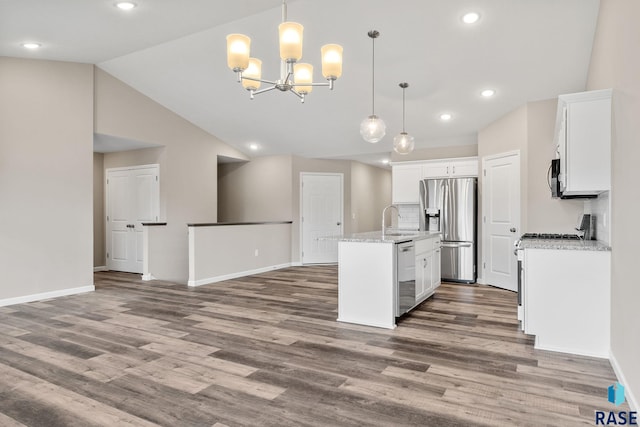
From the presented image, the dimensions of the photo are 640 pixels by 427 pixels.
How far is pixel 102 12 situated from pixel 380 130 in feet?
9.92

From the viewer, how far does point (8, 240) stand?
4832 mm

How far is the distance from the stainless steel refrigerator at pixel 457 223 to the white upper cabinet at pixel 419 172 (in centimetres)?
36

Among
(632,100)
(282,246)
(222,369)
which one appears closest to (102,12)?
(222,369)

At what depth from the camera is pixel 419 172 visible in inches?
277

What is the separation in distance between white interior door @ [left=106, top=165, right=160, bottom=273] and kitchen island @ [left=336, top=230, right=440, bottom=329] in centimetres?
436

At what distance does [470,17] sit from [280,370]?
3674 mm

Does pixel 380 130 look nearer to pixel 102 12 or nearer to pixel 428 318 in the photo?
pixel 428 318

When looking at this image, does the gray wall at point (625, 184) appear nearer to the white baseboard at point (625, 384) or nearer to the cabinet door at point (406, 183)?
the white baseboard at point (625, 384)

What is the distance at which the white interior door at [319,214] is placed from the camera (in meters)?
8.41

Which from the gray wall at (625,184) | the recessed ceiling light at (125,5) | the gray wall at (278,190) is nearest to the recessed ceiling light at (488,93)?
the gray wall at (625,184)

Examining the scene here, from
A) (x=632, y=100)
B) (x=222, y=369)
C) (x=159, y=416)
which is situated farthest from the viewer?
(x=222, y=369)

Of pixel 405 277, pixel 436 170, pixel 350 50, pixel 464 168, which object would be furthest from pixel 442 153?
pixel 405 277

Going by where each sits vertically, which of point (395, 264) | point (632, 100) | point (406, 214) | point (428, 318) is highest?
point (632, 100)

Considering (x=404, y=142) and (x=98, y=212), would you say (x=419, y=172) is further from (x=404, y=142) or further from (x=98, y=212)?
(x=98, y=212)
